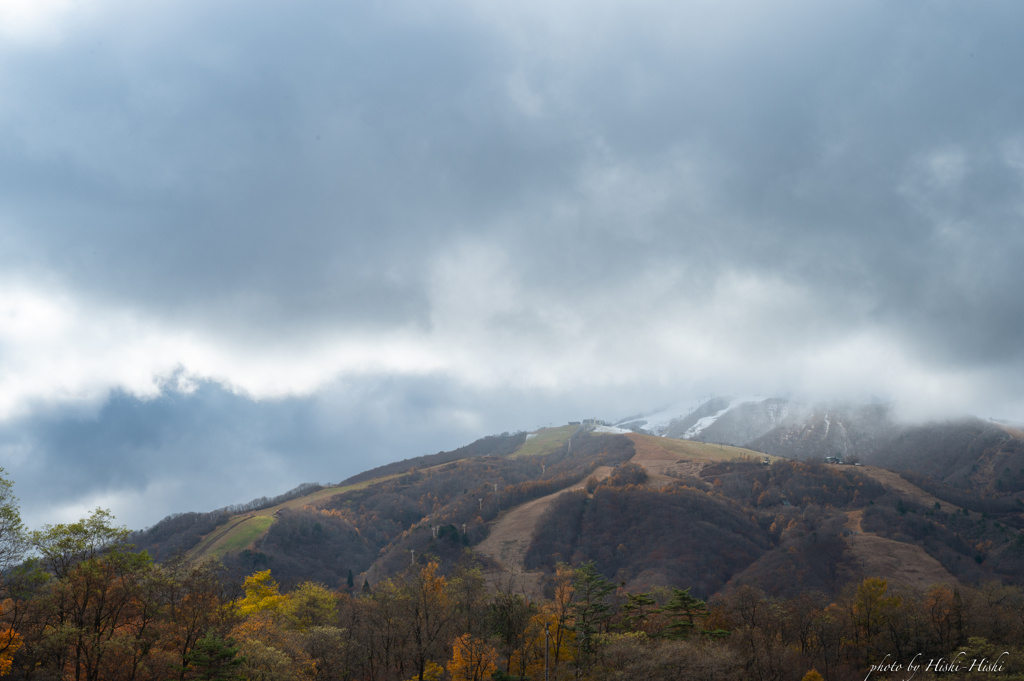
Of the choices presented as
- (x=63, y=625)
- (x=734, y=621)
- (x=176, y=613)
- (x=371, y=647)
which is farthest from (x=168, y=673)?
(x=734, y=621)

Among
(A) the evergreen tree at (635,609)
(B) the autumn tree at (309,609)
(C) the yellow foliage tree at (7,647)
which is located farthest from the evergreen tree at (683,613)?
(C) the yellow foliage tree at (7,647)

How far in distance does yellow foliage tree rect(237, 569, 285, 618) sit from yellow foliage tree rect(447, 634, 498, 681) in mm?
42108

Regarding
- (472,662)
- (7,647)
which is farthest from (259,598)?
(7,647)

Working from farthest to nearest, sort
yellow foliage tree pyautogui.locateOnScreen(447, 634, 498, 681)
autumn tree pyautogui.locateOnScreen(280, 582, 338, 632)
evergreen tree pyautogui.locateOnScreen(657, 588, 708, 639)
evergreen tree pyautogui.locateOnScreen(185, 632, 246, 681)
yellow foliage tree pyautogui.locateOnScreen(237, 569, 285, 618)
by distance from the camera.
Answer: yellow foliage tree pyautogui.locateOnScreen(237, 569, 285, 618), autumn tree pyautogui.locateOnScreen(280, 582, 338, 632), evergreen tree pyautogui.locateOnScreen(657, 588, 708, 639), yellow foliage tree pyautogui.locateOnScreen(447, 634, 498, 681), evergreen tree pyautogui.locateOnScreen(185, 632, 246, 681)

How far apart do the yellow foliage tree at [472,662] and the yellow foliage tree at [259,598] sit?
42.1 meters

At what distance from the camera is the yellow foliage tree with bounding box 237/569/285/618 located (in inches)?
3942

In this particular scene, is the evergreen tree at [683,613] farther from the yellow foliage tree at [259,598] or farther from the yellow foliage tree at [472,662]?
the yellow foliage tree at [259,598]

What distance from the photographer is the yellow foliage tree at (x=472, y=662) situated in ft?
240

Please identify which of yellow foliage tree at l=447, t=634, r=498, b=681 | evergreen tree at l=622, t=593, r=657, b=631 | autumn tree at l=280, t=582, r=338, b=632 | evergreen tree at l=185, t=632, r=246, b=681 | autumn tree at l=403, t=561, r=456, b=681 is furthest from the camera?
autumn tree at l=280, t=582, r=338, b=632

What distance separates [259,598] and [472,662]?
183 feet

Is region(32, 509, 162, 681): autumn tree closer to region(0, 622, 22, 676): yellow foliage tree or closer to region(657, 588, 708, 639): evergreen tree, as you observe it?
region(0, 622, 22, 676): yellow foliage tree

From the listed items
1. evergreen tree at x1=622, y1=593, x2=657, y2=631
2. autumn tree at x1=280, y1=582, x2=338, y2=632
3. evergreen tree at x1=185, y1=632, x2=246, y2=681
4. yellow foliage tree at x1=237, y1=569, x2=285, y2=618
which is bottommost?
evergreen tree at x1=622, y1=593, x2=657, y2=631

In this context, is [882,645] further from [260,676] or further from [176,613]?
[176,613]

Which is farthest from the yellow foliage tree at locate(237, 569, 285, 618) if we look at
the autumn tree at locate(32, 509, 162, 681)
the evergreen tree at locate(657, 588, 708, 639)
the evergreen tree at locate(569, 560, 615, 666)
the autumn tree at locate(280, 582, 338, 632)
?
Result: the evergreen tree at locate(657, 588, 708, 639)
